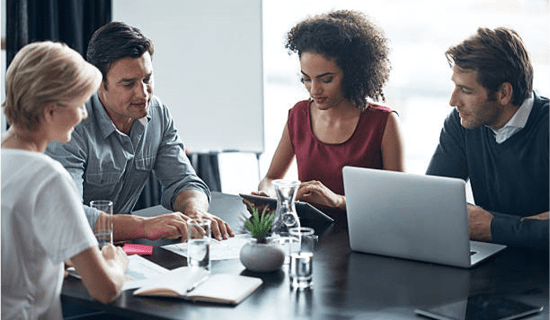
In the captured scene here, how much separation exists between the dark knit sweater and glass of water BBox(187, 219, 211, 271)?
2.99ft

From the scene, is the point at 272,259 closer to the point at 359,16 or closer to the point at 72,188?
the point at 72,188

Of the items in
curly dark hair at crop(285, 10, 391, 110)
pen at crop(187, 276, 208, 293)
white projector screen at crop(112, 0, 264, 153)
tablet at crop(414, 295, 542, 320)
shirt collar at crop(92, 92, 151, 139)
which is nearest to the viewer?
tablet at crop(414, 295, 542, 320)

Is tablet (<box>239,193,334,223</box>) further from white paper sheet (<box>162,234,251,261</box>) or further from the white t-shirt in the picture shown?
the white t-shirt

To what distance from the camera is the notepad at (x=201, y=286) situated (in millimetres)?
1494

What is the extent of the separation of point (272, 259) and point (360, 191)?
0.33m

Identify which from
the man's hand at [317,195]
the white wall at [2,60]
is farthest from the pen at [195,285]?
the white wall at [2,60]

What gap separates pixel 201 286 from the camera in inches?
61.2

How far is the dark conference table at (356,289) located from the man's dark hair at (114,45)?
2.25 ft

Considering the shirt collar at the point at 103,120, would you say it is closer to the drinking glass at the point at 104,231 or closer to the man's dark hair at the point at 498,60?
the drinking glass at the point at 104,231

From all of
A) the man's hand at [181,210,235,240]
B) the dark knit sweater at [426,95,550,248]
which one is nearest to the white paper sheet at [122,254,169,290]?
the man's hand at [181,210,235,240]

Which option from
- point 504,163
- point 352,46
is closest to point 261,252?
point 504,163

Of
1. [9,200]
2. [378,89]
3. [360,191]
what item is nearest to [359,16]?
[378,89]

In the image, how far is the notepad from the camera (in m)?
1.49

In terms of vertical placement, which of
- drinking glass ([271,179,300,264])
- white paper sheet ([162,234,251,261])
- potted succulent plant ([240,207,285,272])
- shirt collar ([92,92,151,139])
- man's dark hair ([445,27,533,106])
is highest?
man's dark hair ([445,27,533,106])
